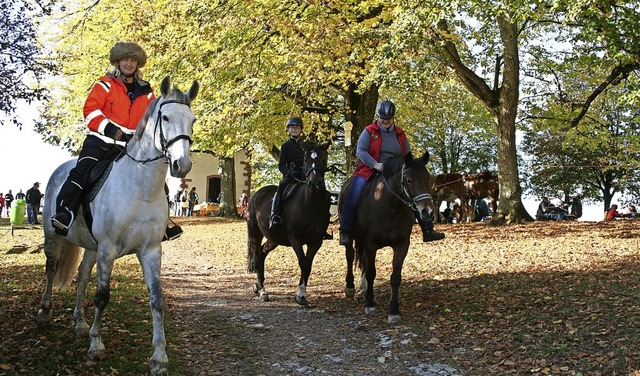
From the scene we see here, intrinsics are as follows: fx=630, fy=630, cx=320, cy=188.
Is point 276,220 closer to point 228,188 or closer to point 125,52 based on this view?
point 125,52

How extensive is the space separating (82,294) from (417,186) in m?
4.30

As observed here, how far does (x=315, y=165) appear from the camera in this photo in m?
9.56

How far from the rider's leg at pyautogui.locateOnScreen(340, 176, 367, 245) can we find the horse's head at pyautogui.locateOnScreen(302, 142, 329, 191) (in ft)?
1.71

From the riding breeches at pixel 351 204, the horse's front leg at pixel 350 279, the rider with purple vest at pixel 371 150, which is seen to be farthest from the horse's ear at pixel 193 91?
the horse's front leg at pixel 350 279

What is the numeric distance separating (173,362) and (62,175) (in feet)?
9.06

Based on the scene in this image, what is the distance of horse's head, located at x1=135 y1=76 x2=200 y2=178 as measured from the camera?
5.55 m

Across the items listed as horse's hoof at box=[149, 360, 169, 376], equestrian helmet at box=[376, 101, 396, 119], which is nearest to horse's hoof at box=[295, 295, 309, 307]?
equestrian helmet at box=[376, 101, 396, 119]

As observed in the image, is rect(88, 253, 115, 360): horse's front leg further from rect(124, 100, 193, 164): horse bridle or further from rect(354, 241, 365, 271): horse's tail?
rect(354, 241, 365, 271): horse's tail

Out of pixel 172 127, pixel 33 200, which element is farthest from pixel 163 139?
pixel 33 200

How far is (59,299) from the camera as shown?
916 cm

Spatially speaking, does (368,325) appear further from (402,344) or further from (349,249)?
(349,249)

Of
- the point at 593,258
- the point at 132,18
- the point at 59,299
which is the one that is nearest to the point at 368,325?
the point at 59,299

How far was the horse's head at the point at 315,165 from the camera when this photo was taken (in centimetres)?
952

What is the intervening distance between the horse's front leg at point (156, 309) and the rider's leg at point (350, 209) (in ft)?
11.7
